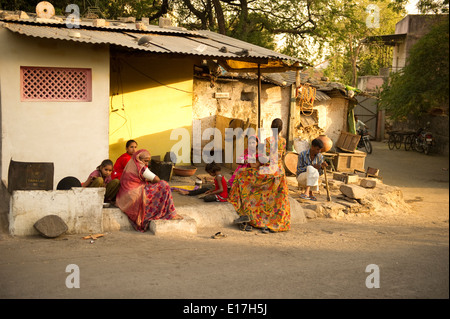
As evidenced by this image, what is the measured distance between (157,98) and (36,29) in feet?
12.4

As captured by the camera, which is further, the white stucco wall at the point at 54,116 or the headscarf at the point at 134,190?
the white stucco wall at the point at 54,116

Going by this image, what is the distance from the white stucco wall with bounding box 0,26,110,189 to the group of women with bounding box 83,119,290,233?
80 cm

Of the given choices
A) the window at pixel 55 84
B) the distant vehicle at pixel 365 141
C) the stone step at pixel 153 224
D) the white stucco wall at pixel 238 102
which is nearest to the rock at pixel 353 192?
the stone step at pixel 153 224

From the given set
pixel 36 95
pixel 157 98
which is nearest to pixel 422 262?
pixel 36 95

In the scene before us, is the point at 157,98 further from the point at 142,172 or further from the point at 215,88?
the point at 142,172

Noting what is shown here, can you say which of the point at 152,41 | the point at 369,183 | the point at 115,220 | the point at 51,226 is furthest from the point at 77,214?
the point at 369,183

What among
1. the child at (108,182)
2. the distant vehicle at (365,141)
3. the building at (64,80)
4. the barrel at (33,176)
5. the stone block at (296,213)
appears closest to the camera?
the barrel at (33,176)

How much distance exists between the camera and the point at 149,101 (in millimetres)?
10969

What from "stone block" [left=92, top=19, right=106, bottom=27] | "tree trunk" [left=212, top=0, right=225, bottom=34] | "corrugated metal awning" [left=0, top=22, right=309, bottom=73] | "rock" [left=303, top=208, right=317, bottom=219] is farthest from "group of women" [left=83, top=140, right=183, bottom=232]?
"tree trunk" [left=212, top=0, right=225, bottom=34]

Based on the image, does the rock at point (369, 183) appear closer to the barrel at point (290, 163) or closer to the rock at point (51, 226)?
the barrel at point (290, 163)

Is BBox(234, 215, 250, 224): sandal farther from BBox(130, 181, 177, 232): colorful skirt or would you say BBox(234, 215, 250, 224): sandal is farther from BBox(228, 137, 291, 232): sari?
BBox(130, 181, 177, 232): colorful skirt

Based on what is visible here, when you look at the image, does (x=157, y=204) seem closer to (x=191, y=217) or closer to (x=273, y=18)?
(x=191, y=217)

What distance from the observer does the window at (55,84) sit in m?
7.90

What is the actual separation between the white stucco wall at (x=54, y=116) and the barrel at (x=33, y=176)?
1.31 meters
